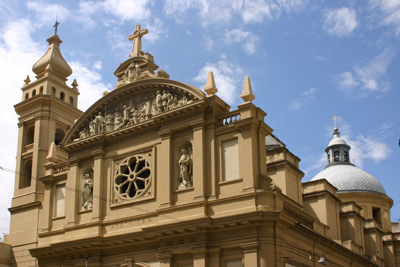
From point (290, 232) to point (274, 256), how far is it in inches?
73.3

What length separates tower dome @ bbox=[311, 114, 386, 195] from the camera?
145 ft

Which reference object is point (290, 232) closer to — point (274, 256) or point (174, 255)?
point (274, 256)

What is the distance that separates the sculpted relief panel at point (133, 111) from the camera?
81.9ft

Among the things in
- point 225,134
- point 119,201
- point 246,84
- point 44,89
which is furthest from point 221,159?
point 44,89

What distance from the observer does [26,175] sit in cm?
3444

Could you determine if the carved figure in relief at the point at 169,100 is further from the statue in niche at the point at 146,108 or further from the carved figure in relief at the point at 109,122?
the carved figure in relief at the point at 109,122

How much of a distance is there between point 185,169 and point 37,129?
1463 centimetres

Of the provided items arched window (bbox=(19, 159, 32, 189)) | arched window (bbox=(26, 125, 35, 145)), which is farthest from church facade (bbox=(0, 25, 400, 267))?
arched window (bbox=(26, 125, 35, 145))

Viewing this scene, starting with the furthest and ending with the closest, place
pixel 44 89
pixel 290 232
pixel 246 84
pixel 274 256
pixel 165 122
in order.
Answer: pixel 44 89 → pixel 165 122 → pixel 246 84 → pixel 290 232 → pixel 274 256

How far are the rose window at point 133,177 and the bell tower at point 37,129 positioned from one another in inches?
223

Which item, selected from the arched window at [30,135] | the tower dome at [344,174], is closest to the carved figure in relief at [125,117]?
the arched window at [30,135]

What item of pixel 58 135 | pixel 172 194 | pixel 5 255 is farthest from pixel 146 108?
pixel 5 255

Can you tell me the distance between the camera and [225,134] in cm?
2281

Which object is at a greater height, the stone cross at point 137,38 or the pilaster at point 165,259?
the stone cross at point 137,38
